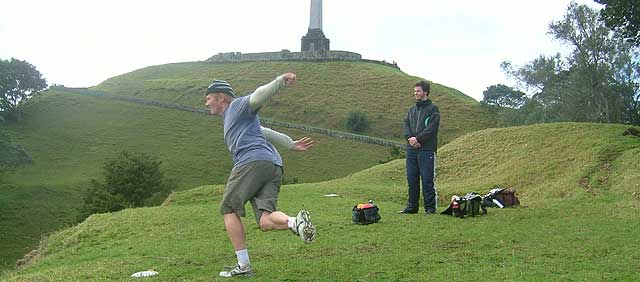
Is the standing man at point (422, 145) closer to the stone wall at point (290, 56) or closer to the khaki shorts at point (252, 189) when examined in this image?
the khaki shorts at point (252, 189)

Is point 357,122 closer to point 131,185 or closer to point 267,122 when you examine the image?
point 267,122

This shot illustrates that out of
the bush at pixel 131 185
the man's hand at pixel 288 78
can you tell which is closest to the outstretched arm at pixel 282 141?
the man's hand at pixel 288 78

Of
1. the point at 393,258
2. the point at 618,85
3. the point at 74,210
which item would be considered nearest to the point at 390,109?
the point at 618,85

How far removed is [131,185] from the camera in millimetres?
40625

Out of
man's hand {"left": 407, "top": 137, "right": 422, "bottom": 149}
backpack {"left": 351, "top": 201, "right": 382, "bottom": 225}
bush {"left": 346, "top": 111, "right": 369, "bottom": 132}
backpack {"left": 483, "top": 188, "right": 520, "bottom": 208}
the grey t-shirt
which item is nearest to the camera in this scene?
the grey t-shirt

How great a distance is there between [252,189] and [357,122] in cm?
A: 7477

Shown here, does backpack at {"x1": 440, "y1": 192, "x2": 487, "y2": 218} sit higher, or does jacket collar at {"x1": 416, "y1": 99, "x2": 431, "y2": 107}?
jacket collar at {"x1": 416, "y1": 99, "x2": 431, "y2": 107}

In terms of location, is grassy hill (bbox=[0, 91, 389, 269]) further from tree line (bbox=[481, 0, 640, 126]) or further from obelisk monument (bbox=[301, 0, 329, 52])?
obelisk monument (bbox=[301, 0, 329, 52])

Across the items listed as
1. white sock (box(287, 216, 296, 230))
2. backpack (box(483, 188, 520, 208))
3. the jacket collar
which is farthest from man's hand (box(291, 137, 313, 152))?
backpack (box(483, 188, 520, 208))

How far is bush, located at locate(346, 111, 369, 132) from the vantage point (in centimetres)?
8081

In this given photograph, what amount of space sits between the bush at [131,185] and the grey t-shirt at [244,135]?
3187 cm

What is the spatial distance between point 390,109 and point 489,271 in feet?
277

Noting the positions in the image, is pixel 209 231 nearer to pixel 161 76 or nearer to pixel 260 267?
pixel 260 267

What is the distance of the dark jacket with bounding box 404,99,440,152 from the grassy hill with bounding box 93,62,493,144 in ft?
200
